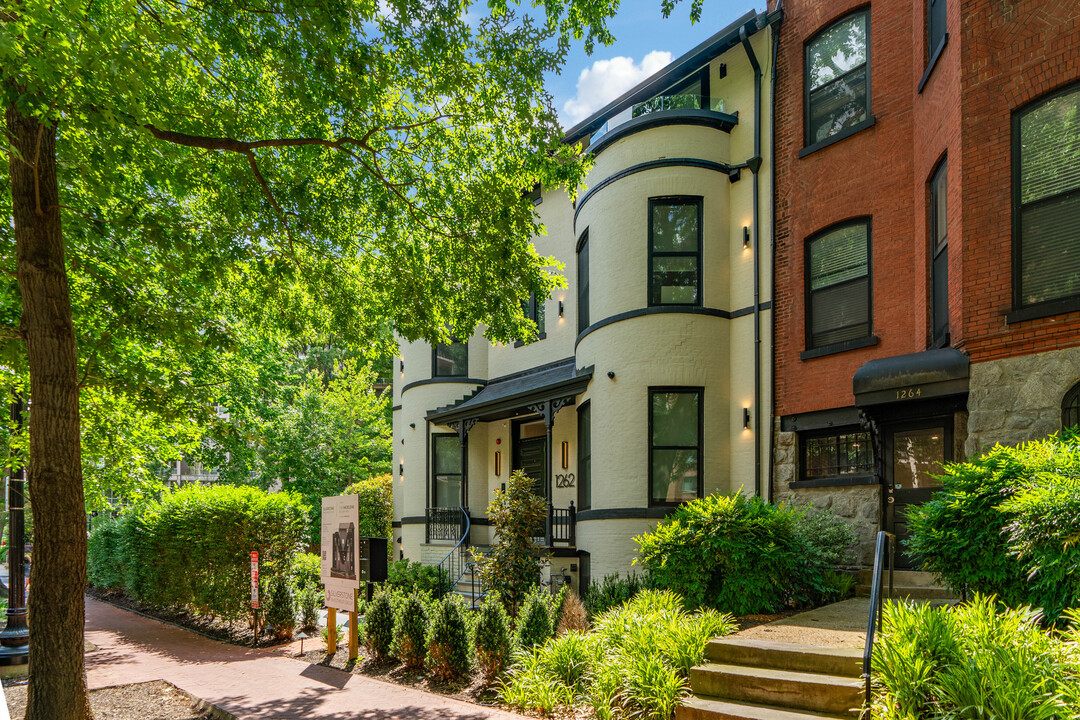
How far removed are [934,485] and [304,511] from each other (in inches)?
431

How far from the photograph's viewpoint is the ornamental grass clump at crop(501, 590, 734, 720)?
22.3 feet

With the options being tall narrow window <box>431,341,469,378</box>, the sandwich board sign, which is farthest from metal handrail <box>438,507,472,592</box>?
the sandwich board sign

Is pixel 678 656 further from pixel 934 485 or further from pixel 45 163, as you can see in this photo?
pixel 45 163

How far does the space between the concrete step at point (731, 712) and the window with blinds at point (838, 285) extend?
692 cm

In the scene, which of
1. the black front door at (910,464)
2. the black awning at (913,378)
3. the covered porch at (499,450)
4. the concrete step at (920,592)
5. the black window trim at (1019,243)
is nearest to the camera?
the black window trim at (1019,243)

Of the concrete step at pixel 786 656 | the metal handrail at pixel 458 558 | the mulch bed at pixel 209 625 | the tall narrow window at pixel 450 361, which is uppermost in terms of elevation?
the tall narrow window at pixel 450 361

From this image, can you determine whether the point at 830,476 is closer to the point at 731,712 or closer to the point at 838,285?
the point at 838,285

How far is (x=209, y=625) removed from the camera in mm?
15141

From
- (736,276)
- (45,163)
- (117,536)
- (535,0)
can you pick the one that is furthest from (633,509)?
(117,536)

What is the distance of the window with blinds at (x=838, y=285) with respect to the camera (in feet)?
38.7

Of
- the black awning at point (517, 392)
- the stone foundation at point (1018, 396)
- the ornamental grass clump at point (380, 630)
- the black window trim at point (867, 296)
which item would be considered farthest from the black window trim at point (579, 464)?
the stone foundation at point (1018, 396)

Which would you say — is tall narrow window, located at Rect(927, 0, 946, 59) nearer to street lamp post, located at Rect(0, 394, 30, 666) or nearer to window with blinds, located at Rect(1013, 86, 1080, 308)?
window with blinds, located at Rect(1013, 86, 1080, 308)

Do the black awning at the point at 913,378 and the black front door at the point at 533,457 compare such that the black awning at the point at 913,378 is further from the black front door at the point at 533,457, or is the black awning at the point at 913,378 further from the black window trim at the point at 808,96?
the black front door at the point at 533,457

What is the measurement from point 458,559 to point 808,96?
1229 cm
